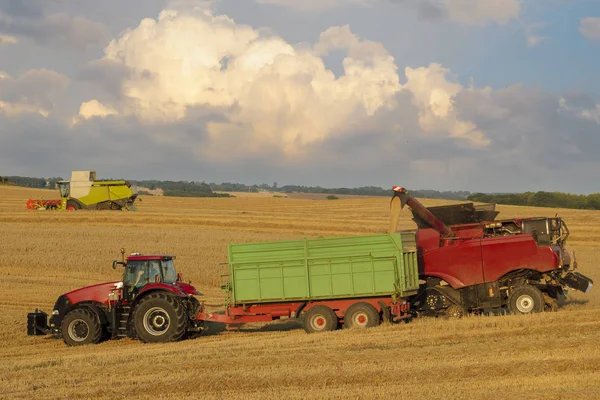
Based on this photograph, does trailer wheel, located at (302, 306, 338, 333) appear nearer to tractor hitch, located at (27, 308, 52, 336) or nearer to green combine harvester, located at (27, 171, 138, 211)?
tractor hitch, located at (27, 308, 52, 336)

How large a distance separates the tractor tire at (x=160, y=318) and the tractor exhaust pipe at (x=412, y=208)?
577cm

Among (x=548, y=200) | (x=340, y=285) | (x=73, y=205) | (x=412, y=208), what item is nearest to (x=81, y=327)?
(x=340, y=285)

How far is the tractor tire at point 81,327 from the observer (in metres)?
16.0

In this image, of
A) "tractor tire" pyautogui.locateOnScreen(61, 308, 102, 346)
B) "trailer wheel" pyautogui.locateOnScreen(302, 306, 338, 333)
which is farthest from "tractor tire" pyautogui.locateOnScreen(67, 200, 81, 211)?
"trailer wheel" pyautogui.locateOnScreen(302, 306, 338, 333)

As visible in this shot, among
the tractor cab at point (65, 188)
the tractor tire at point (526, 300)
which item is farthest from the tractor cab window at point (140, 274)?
the tractor cab at point (65, 188)

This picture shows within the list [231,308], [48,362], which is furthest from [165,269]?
[48,362]

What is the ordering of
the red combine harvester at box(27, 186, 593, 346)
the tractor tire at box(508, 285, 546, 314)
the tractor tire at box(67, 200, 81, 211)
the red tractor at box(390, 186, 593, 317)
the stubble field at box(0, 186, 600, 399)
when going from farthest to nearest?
1. the tractor tire at box(67, 200, 81, 211)
2. the red tractor at box(390, 186, 593, 317)
3. the tractor tire at box(508, 285, 546, 314)
4. the red combine harvester at box(27, 186, 593, 346)
5. the stubble field at box(0, 186, 600, 399)

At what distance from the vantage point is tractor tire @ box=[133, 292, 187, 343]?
51.9ft

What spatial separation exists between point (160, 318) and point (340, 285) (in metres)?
4.01

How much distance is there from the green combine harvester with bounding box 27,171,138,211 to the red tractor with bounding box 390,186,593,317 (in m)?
33.8

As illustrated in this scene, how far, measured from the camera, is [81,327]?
637 inches

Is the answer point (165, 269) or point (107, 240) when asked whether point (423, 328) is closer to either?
point (165, 269)

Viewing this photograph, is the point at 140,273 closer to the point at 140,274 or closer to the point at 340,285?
the point at 140,274

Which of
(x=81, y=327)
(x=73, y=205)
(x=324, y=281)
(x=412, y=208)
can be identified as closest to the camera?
(x=81, y=327)
